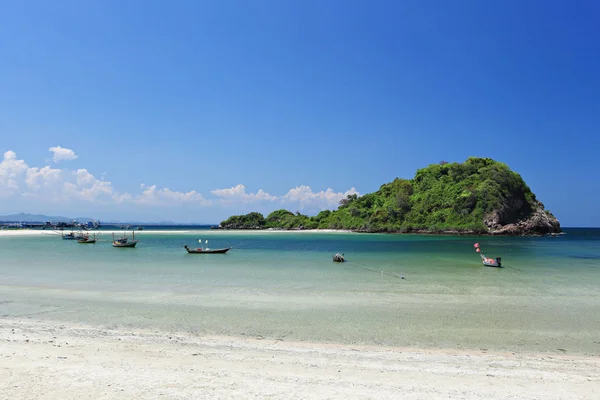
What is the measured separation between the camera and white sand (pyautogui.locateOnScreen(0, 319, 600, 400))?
683 centimetres

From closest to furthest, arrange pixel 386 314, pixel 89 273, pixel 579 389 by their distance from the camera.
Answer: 1. pixel 579 389
2. pixel 386 314
3. pixel 89 273

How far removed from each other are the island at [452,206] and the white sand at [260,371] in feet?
302

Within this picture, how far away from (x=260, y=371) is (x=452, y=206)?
104 meters

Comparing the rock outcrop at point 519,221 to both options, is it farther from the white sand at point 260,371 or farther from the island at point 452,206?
the white sand at point 260,371

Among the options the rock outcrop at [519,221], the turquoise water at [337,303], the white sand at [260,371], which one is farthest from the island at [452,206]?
the white sand at [260,371]

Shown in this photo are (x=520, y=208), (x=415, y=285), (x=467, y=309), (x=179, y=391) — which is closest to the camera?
(x=179, y=391)

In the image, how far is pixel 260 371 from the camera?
8039 millimetres

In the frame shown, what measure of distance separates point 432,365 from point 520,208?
103814 mm

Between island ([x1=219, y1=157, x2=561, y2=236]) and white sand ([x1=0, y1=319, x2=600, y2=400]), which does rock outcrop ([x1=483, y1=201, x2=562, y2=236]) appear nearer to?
island ([x1=219, y1=157, x2=561, y2=236])

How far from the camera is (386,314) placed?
574 inches

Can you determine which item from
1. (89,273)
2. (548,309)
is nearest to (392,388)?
(548,309)

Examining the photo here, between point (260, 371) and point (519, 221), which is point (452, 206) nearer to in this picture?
point (519, 221)

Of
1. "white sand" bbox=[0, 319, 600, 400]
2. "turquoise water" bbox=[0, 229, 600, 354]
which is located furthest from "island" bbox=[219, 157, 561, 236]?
"white sand" bbox=[0, 319, 600, 400]

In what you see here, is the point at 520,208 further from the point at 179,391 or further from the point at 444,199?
the point at 179,391
